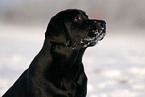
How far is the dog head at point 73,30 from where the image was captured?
2941 millimetres

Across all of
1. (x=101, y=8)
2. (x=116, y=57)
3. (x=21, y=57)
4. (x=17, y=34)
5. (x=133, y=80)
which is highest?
(x=101, y=8)

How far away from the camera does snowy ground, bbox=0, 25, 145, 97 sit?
5.47 m

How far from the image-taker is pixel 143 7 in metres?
15.5

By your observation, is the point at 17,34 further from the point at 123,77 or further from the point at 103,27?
the point at 103,27

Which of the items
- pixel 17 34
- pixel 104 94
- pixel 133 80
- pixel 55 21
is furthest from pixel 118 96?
pixel 17 34

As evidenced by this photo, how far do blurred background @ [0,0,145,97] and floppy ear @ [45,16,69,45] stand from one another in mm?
2173

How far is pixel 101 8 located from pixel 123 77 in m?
9.81

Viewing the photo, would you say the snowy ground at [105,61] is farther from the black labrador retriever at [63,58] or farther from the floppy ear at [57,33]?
the floppy ear at [57,33]

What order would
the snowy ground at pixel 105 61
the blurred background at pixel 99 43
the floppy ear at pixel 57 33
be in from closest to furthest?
the floppy ear at pixel 57 33 < the snowy ground at pixel 105 61 < the blurred background at pixel 99 43

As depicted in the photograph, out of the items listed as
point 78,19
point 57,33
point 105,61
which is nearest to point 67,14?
point 78,19

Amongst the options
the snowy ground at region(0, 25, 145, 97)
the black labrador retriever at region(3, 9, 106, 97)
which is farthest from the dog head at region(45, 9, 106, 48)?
the snowy ground at region(0, 25, 145, 97)

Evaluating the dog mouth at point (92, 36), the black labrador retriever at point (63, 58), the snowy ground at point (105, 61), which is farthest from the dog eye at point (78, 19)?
the snowy ground at point (105, 61)

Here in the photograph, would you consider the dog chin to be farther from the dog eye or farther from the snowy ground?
the snowy ground

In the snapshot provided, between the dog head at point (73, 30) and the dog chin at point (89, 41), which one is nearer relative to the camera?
the dog head at point (73, 30)
